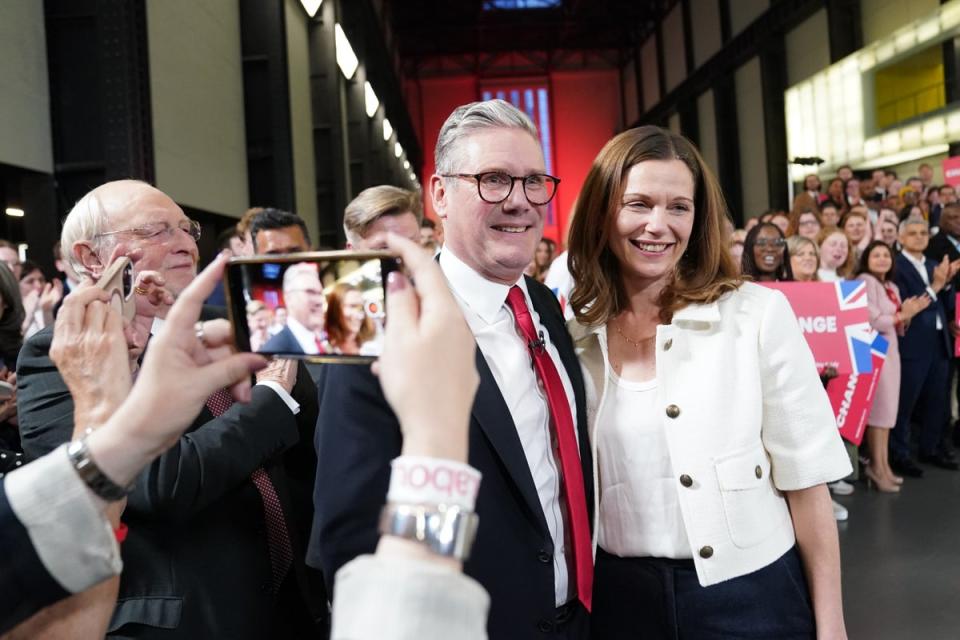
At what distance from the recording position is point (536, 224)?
1.58m

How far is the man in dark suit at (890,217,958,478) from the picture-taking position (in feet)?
19.5

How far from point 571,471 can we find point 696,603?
16.6 inches

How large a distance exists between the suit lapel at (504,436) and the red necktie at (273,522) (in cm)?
64

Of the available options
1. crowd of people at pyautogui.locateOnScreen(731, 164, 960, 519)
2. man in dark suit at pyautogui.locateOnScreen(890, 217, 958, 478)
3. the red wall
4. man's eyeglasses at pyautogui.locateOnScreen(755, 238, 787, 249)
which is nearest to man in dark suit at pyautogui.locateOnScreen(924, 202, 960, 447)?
crowd of people at pyautogui.locateOnScreen(731, 164, 960, 519)

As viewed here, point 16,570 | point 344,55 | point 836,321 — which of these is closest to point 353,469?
point 16,570

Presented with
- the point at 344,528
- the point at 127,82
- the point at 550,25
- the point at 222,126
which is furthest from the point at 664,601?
the point at 550,25

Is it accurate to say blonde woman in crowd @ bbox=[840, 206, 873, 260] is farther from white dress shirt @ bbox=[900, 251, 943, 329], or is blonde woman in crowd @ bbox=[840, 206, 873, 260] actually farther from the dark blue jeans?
the dark blue jeans

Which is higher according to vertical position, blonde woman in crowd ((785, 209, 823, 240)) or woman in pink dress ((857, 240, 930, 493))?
blonde woman in crowd ((785, 209, 823, 240))

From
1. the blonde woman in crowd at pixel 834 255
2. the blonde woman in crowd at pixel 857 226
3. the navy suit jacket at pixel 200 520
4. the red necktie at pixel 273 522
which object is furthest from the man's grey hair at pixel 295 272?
the blonde woman in crowd at pixel 857 226

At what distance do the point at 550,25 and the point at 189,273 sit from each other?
26.0 metres

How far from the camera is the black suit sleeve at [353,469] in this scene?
1.18 m

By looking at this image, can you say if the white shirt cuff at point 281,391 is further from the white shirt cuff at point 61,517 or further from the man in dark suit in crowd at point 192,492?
the white shirt cuff at point 61,517

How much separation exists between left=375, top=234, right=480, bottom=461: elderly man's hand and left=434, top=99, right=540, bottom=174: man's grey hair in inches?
32.5

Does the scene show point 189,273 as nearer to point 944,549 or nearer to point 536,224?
point 536,224
